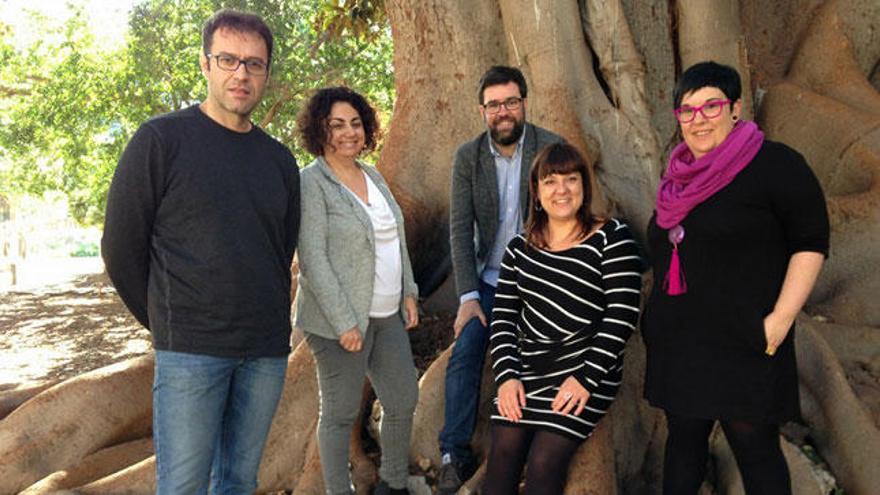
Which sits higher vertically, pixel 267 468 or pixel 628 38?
pixel 628 38

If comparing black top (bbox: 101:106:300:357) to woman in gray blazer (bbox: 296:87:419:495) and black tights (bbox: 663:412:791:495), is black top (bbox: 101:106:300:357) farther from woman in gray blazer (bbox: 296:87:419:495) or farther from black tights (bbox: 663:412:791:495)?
black tights (bbox: 663:412:791:495)

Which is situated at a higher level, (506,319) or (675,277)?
(675,277)

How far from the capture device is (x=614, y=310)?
121 inches

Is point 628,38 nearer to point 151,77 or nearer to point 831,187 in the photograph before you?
point 831,187

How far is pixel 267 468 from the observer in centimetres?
434

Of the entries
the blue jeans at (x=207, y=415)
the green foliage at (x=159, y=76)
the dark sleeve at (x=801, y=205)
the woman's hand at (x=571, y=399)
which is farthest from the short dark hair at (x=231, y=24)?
the green foliage at (x=159, y=76)

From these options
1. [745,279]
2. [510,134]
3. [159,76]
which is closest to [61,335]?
[159,76]

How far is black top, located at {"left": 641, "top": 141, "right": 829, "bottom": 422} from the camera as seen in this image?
8.79 feet

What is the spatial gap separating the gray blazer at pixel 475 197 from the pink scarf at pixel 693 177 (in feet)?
2.94

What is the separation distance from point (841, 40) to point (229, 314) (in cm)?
556

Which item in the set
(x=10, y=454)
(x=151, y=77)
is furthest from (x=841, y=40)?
(x=151, y=77)

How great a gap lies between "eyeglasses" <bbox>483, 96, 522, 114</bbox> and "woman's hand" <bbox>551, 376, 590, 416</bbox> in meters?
1.36

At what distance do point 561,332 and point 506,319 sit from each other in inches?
11.1

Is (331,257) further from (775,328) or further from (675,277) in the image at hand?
(775,328)
